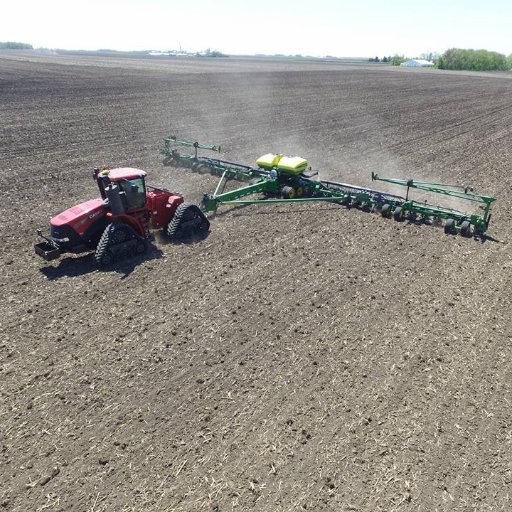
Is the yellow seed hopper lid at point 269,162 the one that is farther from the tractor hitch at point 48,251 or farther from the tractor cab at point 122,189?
the tractor hitch at point 48,251

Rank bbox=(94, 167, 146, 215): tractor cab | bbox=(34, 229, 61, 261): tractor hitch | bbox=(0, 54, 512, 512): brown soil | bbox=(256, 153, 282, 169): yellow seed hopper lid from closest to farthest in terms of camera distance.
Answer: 1. bbox=(0, 54, 512, 512): brown soil
2. bbox=(34, 229, 61, 261): tractor hitch
3. bbox=(94, 167, 146, 215): tractor cab
4. bbox=(256, 153, 282, 169): yellow seed hopper lid

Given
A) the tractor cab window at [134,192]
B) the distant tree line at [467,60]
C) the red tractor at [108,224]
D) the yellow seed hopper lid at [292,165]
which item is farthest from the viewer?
the distant tree line at [467,60]

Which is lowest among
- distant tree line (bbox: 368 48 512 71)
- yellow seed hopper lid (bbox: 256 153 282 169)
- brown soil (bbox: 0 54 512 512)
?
brown soil (bbox: 0 54 512 512)

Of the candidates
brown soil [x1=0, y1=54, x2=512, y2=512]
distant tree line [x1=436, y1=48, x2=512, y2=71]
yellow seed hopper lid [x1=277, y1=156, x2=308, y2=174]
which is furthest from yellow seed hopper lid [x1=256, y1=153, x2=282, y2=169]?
distant tree line [x1=436, y1=48, x2=512, y2=71]

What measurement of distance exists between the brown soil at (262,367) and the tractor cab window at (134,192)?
138 cm

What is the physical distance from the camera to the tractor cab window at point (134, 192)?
1085cm

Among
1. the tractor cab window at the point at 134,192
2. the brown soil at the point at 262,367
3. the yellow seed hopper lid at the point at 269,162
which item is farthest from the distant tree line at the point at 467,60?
the tractor cab window at the point at 134,192

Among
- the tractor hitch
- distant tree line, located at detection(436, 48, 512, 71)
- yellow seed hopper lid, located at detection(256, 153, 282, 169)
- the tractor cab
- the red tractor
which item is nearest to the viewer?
the tractor hitch

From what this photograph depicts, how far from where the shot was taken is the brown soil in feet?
19.5

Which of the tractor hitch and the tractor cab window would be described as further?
the tractor cab window

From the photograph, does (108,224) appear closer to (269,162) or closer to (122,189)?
(122,189)

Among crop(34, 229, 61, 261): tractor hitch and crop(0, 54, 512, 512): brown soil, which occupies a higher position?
crop(34, 229, 61, 261): tractor hitch

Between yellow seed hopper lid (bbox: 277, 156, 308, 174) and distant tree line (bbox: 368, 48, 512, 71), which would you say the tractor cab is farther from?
distant tree line (bbox: 368, 48, 512, 71)

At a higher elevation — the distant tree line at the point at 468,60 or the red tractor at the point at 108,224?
the distant tree line at the point at 468,60
